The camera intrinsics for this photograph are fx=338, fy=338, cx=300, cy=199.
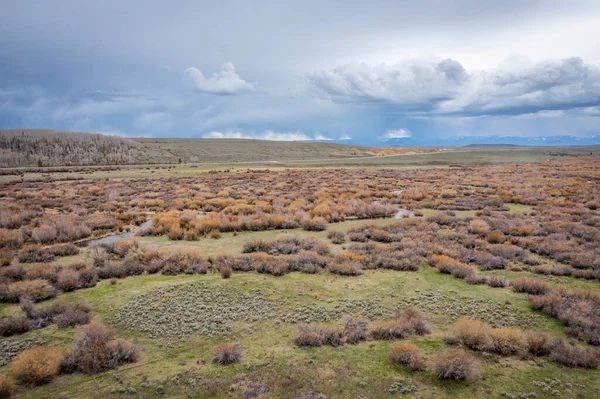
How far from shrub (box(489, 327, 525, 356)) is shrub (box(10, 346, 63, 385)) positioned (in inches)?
386

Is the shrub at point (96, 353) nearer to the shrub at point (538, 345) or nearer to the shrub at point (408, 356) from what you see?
the shrub at point (408, 356)

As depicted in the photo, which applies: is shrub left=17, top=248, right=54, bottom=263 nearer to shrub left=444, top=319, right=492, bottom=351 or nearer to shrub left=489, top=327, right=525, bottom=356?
shrub left=444, top=319, right=492, bottom=351

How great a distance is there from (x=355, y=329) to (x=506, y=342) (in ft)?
11.7

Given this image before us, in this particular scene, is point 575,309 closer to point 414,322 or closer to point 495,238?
point 414,322

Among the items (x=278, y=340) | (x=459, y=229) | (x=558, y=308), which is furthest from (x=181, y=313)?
(x=459, y=229)

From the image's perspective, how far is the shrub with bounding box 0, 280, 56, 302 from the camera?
10523mm

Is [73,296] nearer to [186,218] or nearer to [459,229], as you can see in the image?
[186,218]

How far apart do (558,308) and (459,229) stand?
9794 millimetres

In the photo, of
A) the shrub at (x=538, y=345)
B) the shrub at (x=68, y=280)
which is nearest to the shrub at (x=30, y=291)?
the shrub at (x=68, y=280)

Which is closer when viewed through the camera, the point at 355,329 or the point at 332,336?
the point at 332,336

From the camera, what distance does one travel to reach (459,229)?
19.2 m

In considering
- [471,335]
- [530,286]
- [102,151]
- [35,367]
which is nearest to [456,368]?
[471,335]

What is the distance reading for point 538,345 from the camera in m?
7.96

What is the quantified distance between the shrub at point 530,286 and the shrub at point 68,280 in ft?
48.8
